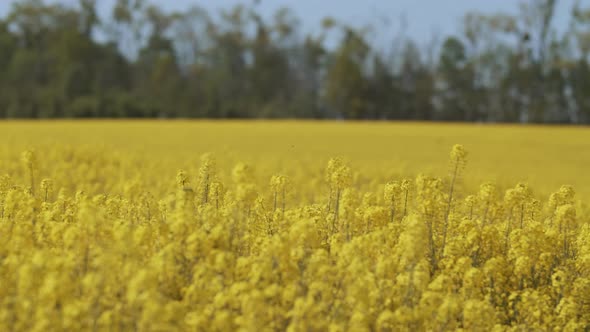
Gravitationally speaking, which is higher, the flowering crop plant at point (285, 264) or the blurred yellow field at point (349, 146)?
the flowering crop plant at point (285, 264)

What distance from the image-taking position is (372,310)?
4629mm

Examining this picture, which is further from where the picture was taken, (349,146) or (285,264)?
(349,146)

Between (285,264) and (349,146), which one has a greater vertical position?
(285,264)

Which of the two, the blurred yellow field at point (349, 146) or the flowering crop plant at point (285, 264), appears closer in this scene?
the flowering crop plant at point (285, 264)

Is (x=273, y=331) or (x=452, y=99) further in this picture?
(x=452, y=99)

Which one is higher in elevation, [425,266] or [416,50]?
[416,50]

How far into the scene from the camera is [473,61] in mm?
55656

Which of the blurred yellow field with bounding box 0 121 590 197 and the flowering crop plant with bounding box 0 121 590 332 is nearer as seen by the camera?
the flowering crop plant with bounding box 0 121 590 332

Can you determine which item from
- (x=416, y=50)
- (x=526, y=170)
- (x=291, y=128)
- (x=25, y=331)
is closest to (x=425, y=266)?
(x=25, y=331)

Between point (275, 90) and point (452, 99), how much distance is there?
14615 mm

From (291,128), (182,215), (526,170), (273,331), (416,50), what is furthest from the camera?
(416,50)

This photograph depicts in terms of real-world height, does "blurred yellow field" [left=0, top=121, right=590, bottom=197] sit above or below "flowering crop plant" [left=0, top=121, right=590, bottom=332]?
below

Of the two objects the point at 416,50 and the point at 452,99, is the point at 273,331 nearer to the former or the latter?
the point at 452,99

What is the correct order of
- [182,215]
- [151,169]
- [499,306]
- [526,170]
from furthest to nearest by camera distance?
1. [526,170]
2. [151,169]
3. [499,306]
4. [182,215]
